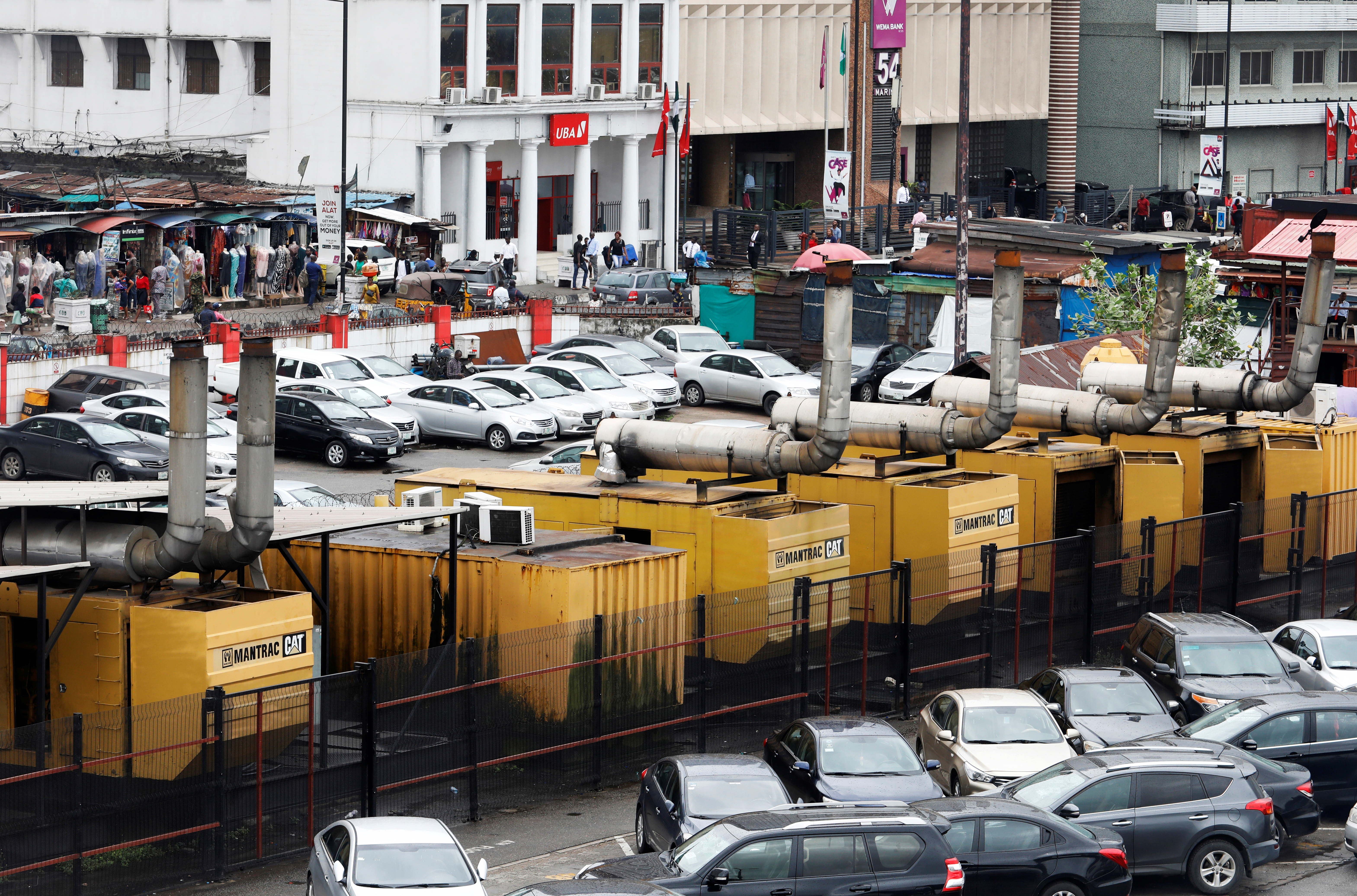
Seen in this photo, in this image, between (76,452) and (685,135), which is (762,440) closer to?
(76,452)

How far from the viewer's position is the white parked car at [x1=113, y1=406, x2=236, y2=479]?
34.9 metres

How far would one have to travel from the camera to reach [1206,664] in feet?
73.2

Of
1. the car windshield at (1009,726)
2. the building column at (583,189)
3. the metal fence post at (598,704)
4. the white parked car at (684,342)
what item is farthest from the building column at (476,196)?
the car windshield at (1009,726)

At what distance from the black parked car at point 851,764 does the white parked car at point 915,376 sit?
24826mm

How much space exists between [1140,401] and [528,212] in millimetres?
38298

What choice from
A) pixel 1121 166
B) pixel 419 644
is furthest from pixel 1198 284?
pixel 1121 166

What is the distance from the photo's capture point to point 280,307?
53.1 m

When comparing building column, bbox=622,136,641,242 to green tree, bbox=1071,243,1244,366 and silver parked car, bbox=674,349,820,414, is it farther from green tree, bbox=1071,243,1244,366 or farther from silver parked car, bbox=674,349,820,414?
green tree, bbox=1071,243,1244,366

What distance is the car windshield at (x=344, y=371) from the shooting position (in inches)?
1660

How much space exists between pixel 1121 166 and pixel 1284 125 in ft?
29.3

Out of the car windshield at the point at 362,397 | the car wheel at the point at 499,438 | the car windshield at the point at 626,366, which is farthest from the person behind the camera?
the car windshield at the point at 626,366

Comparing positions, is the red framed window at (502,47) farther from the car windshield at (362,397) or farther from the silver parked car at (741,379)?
the car windshield at (362,397)

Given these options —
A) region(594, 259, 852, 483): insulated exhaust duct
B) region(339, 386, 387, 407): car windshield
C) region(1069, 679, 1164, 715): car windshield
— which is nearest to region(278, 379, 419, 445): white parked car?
region(339, 386, 387, 407): car windshield

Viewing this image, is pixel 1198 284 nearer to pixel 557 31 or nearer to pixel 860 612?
pixel 860 612
